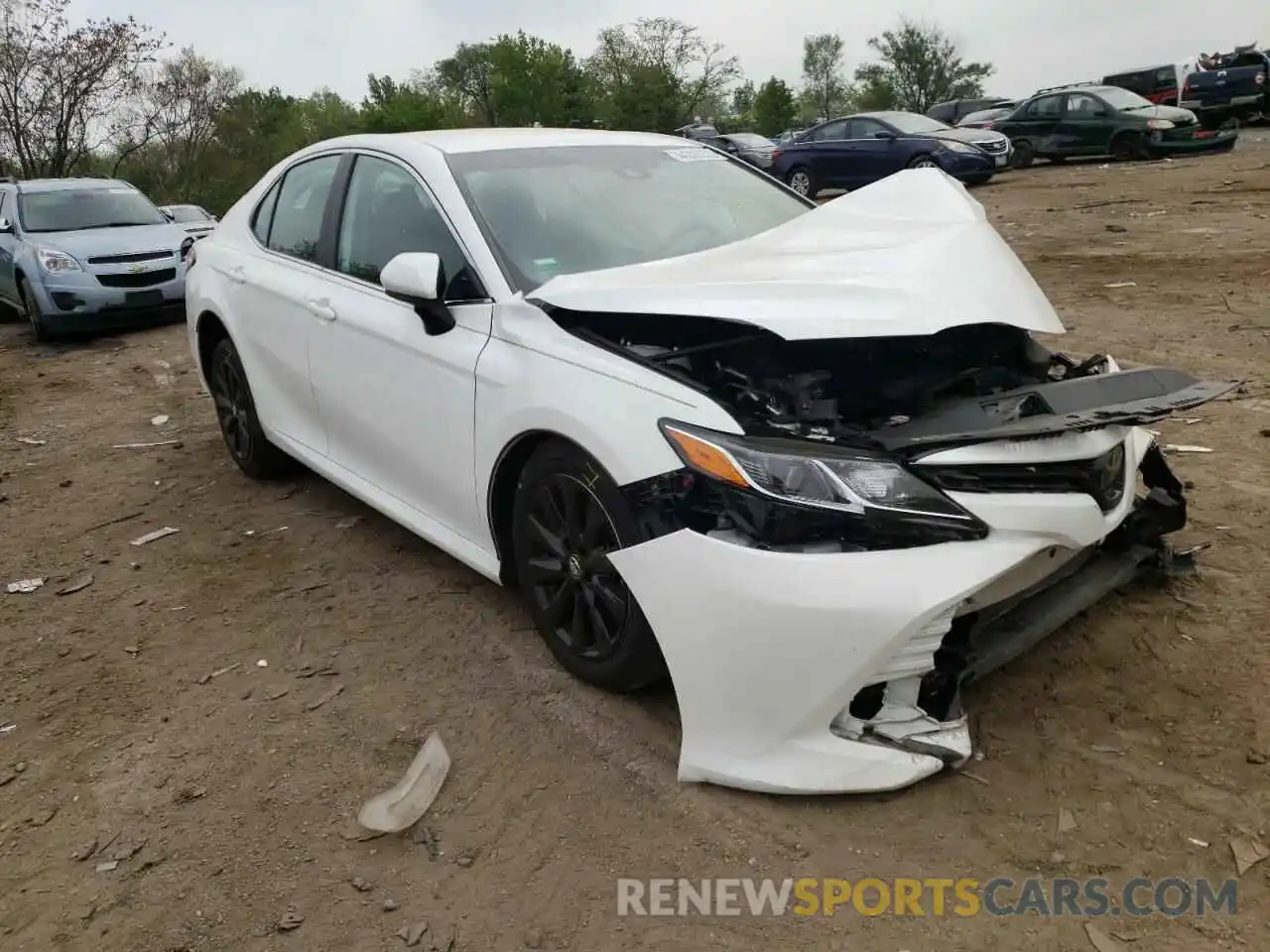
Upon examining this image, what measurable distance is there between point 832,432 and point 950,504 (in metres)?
0.38

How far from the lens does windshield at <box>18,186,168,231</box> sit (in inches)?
447

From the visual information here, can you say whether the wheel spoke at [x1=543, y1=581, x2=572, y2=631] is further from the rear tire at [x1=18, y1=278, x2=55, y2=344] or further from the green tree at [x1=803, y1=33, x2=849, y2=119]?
the green tree at [x1=803, y1=33, x2=849, y2=119]

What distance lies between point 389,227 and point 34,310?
9120 millimetres

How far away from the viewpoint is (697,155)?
4312mm

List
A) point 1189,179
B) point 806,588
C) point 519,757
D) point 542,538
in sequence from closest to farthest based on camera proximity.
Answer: point 806,588 < point 519,757 < point 542,538 < point 1189,179

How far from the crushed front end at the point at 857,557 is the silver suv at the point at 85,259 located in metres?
9.53

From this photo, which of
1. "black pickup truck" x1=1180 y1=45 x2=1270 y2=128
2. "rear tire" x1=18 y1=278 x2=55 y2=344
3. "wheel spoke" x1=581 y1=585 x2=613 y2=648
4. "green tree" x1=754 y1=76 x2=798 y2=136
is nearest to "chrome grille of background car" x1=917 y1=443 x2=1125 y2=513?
"wheel spoke" x1=581 y1=585 x2=613 y2=648

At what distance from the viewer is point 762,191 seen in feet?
13.9

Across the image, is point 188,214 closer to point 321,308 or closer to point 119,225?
point 119,225

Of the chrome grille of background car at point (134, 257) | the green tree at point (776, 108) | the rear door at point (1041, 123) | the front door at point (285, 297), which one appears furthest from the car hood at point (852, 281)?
the green tree at point (776, 108)

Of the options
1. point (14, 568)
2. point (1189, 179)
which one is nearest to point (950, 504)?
point (14, 568)

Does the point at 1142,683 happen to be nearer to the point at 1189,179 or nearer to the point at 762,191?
the point at 762,191

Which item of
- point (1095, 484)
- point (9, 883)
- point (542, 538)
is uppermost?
point (1095, 484)

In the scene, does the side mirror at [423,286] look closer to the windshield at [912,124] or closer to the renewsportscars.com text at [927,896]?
the renewsportscars.com text at [927,896]
